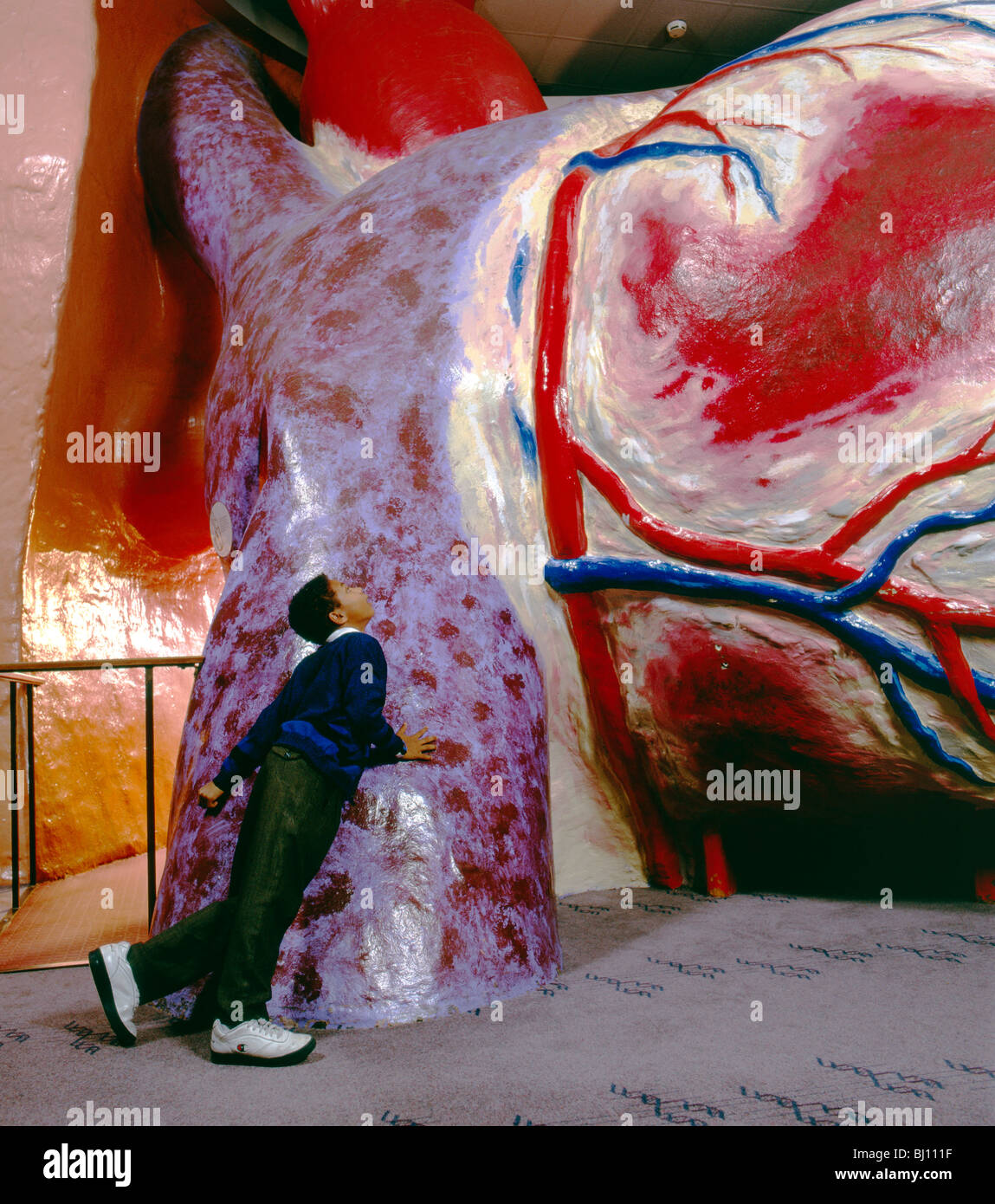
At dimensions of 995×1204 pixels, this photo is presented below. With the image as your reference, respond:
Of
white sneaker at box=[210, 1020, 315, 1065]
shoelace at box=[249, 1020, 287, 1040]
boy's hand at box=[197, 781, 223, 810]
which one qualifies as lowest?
white sneaker at box=[210, 1020, 315, 1065]

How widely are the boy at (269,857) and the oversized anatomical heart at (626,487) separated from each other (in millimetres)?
232

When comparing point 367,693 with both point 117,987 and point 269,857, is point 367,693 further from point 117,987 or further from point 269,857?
point 117,987

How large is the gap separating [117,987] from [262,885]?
350 mm

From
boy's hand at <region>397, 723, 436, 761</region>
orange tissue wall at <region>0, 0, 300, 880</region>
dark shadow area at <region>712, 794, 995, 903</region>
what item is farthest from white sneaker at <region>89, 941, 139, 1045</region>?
orange tissue wall at <region>0, 0, 300, 880</region>

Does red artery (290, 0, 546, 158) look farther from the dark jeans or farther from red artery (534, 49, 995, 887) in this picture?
the dark jeans

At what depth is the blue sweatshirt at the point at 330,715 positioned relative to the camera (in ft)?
6.77

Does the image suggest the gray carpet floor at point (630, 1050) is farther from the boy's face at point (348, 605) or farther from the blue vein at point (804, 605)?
the boy's face at point (348, 605)

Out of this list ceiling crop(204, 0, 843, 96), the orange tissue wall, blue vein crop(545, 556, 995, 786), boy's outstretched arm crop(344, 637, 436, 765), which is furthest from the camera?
ceiling crop(204, 0, 843, 96)

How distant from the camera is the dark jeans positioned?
198 centimetres

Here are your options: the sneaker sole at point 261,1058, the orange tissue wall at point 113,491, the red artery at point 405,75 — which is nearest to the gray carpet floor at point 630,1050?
the sneaker sole at point 261,1058

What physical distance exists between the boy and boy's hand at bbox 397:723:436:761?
0.22 m

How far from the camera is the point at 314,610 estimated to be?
7.29ft

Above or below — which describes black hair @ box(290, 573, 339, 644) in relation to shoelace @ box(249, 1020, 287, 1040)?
above

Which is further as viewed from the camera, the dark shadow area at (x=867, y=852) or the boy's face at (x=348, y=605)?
the dark shadow area at (x=867, y=852)
